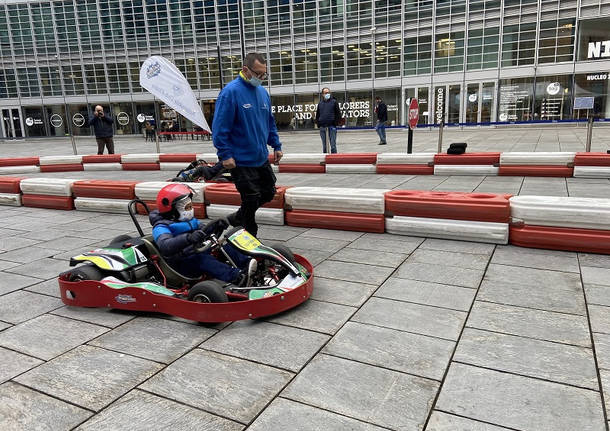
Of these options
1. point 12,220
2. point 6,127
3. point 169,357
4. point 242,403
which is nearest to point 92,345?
point 169,357

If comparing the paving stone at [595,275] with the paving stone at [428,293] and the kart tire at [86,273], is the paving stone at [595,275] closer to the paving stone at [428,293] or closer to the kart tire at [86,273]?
the paving stone at [428,293]

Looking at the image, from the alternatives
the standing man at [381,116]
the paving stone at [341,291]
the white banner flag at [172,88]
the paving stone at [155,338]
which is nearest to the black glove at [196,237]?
the paving stone at [155,338]

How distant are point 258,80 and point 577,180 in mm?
7374

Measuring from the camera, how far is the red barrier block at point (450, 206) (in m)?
5.37

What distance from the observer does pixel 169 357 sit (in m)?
3.06

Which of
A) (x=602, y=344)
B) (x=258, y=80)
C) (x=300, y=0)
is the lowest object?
(x=602, y=344)

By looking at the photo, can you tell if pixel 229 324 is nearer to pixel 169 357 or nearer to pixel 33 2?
pixel 169 357

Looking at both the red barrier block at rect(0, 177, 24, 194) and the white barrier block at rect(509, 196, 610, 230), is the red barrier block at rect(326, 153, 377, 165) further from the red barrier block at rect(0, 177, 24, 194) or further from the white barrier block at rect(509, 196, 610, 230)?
the red barrier block at rect(0, 177, 24, 194)

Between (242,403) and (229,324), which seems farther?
(229,324)

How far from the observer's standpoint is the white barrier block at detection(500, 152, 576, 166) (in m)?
9.27

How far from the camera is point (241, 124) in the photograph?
4.68 metres

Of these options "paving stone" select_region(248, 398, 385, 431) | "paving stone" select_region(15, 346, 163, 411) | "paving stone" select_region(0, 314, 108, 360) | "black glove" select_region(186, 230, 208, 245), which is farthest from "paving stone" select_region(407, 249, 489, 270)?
"paving stone" select_region(0, 314, 108, 360)

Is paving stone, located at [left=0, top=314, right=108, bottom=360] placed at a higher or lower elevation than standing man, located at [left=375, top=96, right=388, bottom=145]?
lower

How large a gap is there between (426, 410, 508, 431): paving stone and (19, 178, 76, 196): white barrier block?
26.6 feet
